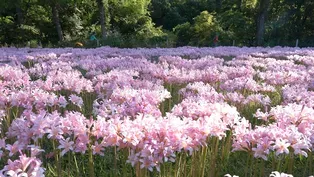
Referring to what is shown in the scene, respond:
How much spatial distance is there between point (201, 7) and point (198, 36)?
19965mm

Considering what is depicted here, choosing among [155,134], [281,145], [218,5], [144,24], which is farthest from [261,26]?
[155,134]

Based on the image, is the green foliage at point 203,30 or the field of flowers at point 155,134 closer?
the field of flowers at point 155,134

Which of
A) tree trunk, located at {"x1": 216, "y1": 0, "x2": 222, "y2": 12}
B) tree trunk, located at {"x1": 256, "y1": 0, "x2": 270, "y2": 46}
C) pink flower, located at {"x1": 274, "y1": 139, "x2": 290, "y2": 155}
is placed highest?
tree trunk, located at {"x1": 216, "y1": 0, "x2": 222, "y2": 12}

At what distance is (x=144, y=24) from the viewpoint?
41.4 metres

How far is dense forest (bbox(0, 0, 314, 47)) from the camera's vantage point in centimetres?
3133

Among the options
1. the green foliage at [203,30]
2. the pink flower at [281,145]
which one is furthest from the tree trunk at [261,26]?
the pink flower at [281,145]

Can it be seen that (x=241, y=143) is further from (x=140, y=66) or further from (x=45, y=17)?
(x=45, y=17)

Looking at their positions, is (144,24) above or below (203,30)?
above

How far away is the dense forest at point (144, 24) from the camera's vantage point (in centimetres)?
3133

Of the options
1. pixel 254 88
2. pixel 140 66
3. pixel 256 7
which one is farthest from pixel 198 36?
pixel 254 88

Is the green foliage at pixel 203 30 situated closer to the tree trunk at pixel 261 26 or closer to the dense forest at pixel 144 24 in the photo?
the dense forest at pixel 144 24

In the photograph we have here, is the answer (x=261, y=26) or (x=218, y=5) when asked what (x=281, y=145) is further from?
(x=218, y=5)

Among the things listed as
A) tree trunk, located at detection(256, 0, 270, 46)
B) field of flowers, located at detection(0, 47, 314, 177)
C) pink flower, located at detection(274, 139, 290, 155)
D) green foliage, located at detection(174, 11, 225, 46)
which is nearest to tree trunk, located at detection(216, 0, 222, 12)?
green foliage, located at detection(174, 11, 225, 46)

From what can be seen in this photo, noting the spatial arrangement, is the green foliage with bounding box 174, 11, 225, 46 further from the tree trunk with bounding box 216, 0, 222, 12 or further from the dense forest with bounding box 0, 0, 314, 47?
the tree trunk with bounding box 216, 0, 222, 12
